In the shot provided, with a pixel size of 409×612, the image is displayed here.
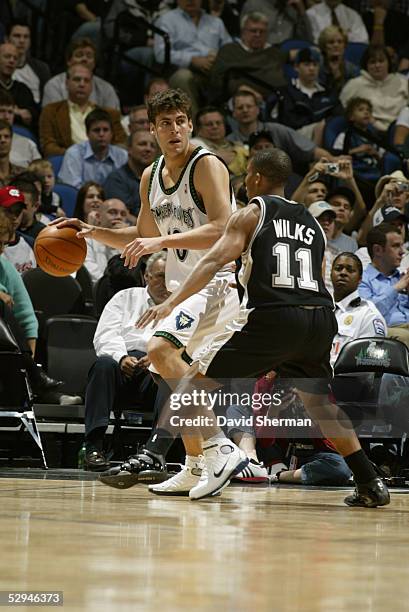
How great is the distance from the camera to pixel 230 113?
38.0 feet

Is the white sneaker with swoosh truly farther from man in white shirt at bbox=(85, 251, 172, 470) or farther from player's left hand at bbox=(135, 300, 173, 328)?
man in white shirt at bbox=(85, 251, 172, 470)

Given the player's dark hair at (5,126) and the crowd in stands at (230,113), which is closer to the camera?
the crowd in stands at (230,113)

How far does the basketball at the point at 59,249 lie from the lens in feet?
17.5

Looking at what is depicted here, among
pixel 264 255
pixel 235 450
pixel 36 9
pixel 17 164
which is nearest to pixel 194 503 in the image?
pixel 235 450

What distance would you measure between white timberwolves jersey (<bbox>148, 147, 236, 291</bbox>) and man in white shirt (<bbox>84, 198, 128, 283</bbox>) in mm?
3035

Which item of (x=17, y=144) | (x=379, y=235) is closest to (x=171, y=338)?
(x=379, y=235)

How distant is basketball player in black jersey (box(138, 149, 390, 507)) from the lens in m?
4.49

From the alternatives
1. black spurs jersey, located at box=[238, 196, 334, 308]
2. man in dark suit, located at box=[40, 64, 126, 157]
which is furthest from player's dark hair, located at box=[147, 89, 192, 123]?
man in dark suit, located at box=[40, 64, 126, 157]

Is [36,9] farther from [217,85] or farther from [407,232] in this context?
[407,232]

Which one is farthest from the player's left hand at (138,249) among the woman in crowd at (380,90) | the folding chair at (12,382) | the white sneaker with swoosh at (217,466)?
the woman in crowd at (380,90)

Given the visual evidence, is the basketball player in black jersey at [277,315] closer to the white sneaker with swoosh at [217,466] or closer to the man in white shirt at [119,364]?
the white sneaker with swoosh at [217,466]

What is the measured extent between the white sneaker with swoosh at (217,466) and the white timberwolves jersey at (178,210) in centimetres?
86

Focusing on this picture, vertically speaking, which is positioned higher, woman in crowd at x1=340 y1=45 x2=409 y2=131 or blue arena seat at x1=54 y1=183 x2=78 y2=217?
woman in crowd at x1=340 y1=45 x2=409 y2=131

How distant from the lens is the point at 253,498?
510 cm
